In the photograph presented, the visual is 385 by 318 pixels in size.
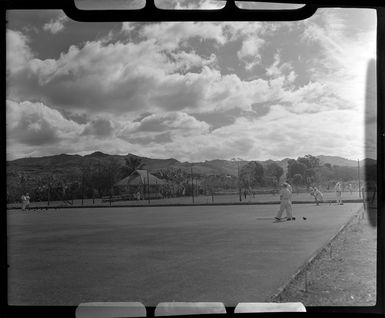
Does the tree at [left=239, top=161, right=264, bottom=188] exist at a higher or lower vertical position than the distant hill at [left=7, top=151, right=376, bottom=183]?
lower

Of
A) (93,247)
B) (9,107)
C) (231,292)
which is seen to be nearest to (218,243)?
(231,292)

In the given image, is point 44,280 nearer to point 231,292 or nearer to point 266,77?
point 231,292

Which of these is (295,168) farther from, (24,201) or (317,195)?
(24,201)

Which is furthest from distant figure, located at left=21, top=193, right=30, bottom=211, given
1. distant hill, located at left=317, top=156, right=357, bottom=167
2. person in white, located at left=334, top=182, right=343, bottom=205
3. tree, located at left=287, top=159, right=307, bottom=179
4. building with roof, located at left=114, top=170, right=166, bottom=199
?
person in white, located at left=334, top=182, right=343, bottom=205

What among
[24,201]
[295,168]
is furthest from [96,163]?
[295,168]

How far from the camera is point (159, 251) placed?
2408mm

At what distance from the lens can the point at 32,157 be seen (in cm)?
212

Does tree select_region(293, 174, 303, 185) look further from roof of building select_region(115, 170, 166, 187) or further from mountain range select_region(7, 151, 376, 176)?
roof of building select_region(115, 170, 166, 187)

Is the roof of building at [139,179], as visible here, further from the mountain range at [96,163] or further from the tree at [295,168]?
the tree at [295,168]

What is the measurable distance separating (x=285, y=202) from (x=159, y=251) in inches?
28.0

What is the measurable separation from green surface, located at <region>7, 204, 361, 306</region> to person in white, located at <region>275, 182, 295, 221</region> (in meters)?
0.04

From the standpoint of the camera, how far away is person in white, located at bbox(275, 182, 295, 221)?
7.58 ft

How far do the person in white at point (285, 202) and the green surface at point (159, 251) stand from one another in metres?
0.04

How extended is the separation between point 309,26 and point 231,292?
130 cm
